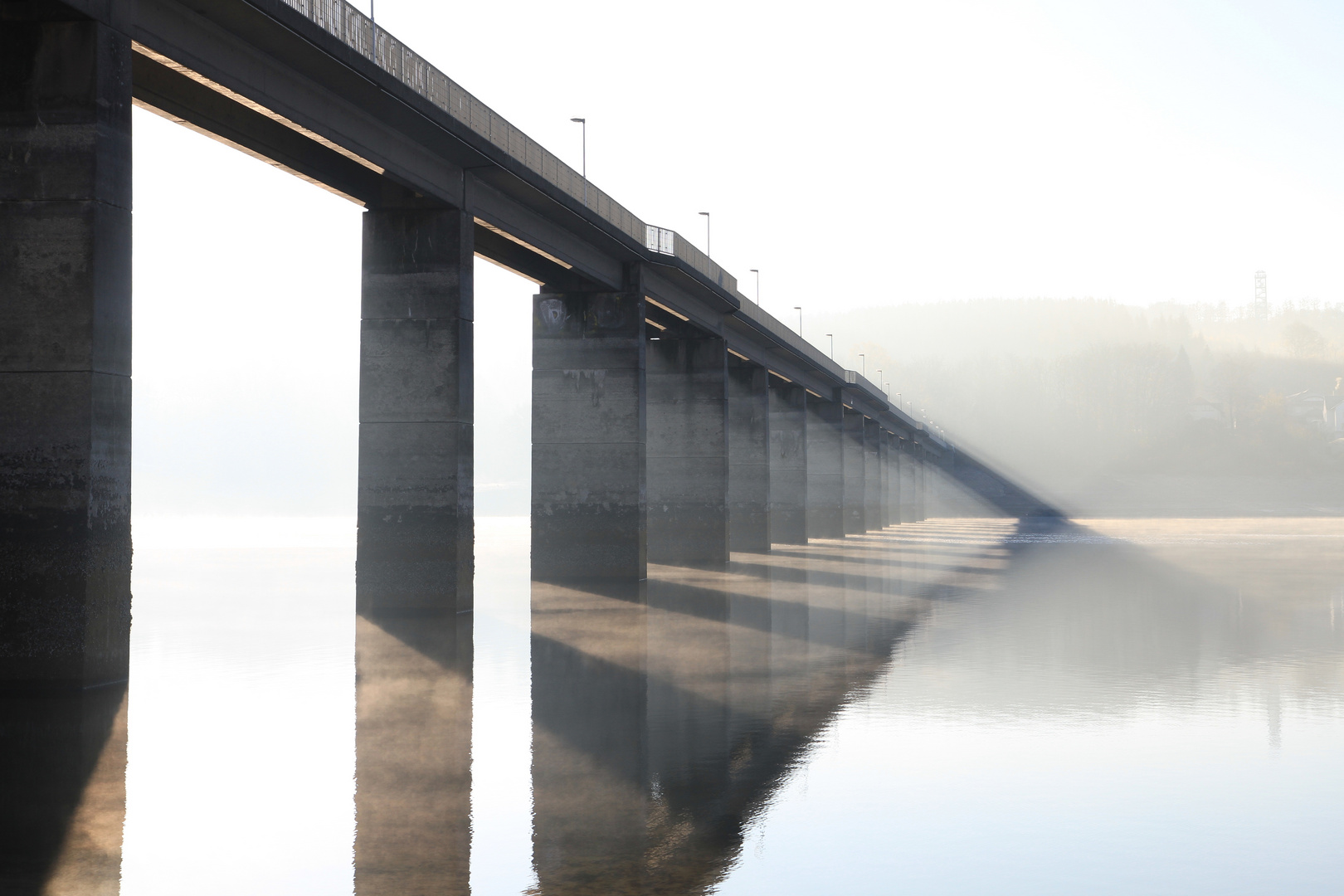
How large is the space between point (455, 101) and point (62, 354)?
11.1 meters

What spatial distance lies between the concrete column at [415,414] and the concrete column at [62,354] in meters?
9.17

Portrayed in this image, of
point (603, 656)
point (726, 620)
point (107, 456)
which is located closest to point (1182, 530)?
point (726, 620)

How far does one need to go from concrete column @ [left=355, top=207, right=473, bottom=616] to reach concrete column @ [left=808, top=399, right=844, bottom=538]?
160 ft

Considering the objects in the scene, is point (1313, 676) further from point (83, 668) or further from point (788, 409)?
point (788, 409)

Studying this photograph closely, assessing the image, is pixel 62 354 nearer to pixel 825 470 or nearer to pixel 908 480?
pixel 825 470

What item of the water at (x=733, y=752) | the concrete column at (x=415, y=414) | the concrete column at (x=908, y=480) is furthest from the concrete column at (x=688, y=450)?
the concrete column at (x=908, y=480)

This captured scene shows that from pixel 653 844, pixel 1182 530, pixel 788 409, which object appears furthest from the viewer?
pixel 1182 530

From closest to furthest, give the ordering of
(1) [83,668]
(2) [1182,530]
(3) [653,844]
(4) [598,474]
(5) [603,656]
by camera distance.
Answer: (3) [653,844] → (1) [83,668] → (5) [603,656] → (4) [598,474] → (2) [1182,530]

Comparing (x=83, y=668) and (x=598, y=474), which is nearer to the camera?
(x=83, y=668)

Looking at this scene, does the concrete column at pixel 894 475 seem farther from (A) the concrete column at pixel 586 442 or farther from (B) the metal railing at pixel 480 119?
(A) the concrete column at pixel 586 442

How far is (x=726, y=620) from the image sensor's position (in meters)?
22.8

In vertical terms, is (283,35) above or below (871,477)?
above

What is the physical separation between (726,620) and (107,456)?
39.1 ft

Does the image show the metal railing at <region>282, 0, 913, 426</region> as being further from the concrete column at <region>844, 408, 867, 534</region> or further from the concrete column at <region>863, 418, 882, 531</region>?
the concrete column at <region>863, 418, 882, 531</region>
